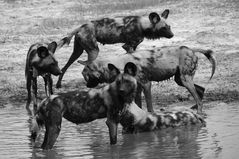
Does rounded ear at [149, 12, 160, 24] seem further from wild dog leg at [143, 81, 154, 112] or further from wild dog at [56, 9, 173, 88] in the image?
wild dog leg at [143, 81, 154, 112]

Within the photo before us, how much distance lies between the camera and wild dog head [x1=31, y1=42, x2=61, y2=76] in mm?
10852

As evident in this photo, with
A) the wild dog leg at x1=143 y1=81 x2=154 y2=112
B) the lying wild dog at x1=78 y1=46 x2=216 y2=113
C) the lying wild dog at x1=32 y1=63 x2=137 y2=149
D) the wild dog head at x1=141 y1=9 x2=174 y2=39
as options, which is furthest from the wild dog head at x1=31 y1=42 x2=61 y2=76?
the lying wild dog at x1=32 y1=63 x2=137 y2=149

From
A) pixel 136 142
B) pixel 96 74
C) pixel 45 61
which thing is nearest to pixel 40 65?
pixel 45 61

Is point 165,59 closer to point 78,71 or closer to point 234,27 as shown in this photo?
point 78,71

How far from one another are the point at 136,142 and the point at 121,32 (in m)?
3.94

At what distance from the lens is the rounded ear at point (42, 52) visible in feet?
35.3

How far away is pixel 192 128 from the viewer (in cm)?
952

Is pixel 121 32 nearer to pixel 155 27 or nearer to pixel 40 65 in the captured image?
pixel 155 27

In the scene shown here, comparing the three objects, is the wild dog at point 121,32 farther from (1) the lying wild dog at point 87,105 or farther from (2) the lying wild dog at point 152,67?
(1) the lying wild dog at point 87,105

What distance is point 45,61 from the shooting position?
10969mm

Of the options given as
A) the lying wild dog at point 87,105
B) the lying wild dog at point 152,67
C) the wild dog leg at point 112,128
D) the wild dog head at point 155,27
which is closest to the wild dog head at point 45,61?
the lying wild dog at point 152,67

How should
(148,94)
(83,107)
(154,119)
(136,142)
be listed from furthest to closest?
(148,94)
(154,119)
(136,142)
(83,107)

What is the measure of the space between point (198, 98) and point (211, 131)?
130 centimetres

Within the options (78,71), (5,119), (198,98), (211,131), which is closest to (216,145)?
(211,131)
